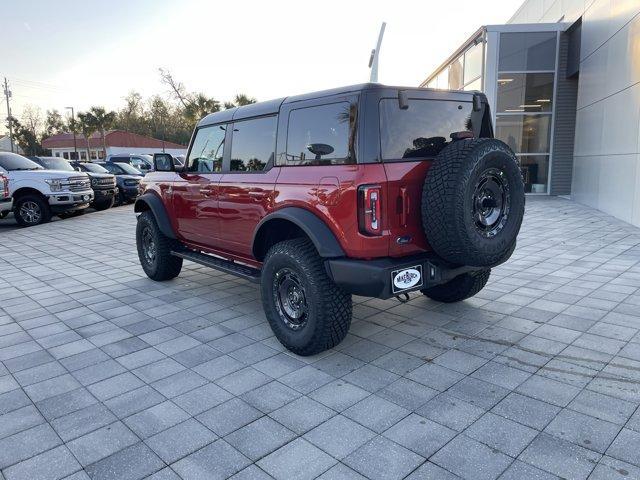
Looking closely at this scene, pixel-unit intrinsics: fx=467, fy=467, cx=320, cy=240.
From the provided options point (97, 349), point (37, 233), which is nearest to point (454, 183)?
point (97, 349)

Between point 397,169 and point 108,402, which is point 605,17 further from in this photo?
point 108,402

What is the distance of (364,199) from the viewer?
3145mm

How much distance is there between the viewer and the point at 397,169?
3279 mm

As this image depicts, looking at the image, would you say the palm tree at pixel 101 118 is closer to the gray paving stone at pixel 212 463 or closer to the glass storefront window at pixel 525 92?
the glass storefront window at pixel 525 92

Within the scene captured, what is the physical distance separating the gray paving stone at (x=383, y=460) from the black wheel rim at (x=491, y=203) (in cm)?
163

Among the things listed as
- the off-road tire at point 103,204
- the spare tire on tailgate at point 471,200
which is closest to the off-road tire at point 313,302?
the spare tire on tailgate at point 471,200

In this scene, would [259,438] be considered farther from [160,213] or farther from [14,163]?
[14,163]

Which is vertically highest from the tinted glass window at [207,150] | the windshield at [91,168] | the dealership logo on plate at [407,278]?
the tinted glass window at [207,150]

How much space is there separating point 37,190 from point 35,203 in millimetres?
363

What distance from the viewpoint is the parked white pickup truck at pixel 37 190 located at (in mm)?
11789

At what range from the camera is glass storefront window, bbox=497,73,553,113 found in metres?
15.2

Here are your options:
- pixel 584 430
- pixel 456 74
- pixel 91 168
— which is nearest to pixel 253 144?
pixel 584 430

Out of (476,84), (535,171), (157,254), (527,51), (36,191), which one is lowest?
(157,254)

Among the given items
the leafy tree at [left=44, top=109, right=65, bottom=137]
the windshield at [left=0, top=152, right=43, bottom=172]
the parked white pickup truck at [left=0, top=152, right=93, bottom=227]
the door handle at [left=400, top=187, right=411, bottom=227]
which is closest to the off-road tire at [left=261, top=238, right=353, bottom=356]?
the door handle at [left=400, top=187, right=411, bottom=227]
